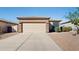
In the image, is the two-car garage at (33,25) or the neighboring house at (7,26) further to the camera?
the two-car garage at (33,25)

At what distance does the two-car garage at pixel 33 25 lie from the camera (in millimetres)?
14845

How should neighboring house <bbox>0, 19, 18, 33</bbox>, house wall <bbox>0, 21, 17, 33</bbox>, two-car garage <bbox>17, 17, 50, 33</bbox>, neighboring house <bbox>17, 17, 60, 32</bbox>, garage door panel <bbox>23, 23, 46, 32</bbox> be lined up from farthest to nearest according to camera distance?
garage door panel <bbox>23, 23, 46, 32</bbox>, two-car garage <bbox>17, 17, 50, 33</bbox>, neighboring house <bbox>17, 17, 60, 32</bbox>, house wall <bbox>0, 21, 17, 33</bbox>, neighboring house <bbox>0, 19, 18, 33</bbox>

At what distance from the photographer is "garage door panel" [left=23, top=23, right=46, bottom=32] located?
15097 mm

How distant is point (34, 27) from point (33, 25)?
215 mm

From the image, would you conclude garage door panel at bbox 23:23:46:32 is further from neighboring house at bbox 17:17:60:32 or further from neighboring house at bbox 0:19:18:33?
neighboring house at bbox 0:19:18:33

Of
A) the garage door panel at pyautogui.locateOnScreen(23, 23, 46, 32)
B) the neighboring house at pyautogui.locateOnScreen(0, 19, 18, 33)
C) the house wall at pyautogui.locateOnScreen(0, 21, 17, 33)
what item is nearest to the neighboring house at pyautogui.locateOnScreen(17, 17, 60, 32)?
the garage door panel at pyautogui.locateOnScreen(23, 23, 46, 32)

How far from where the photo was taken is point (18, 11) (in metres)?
11.9

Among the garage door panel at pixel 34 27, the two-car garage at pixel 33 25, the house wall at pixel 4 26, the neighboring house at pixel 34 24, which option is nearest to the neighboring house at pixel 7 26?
the house wall at pixel 4 26

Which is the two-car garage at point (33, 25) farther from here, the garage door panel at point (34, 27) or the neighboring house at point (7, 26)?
the neighboring house at point (7, 26)

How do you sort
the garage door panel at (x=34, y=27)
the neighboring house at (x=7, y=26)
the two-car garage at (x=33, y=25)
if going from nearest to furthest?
the neighboring house at (x=7, y=26) < the two-car garage at (x=33, y=25) < the garage door panel at (x=34, y=27)

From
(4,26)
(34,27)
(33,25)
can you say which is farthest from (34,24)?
(4,26)

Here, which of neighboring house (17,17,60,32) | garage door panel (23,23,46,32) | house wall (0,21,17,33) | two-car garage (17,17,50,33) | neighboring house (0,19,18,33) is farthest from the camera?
garage door panel (23,23,46,32)
